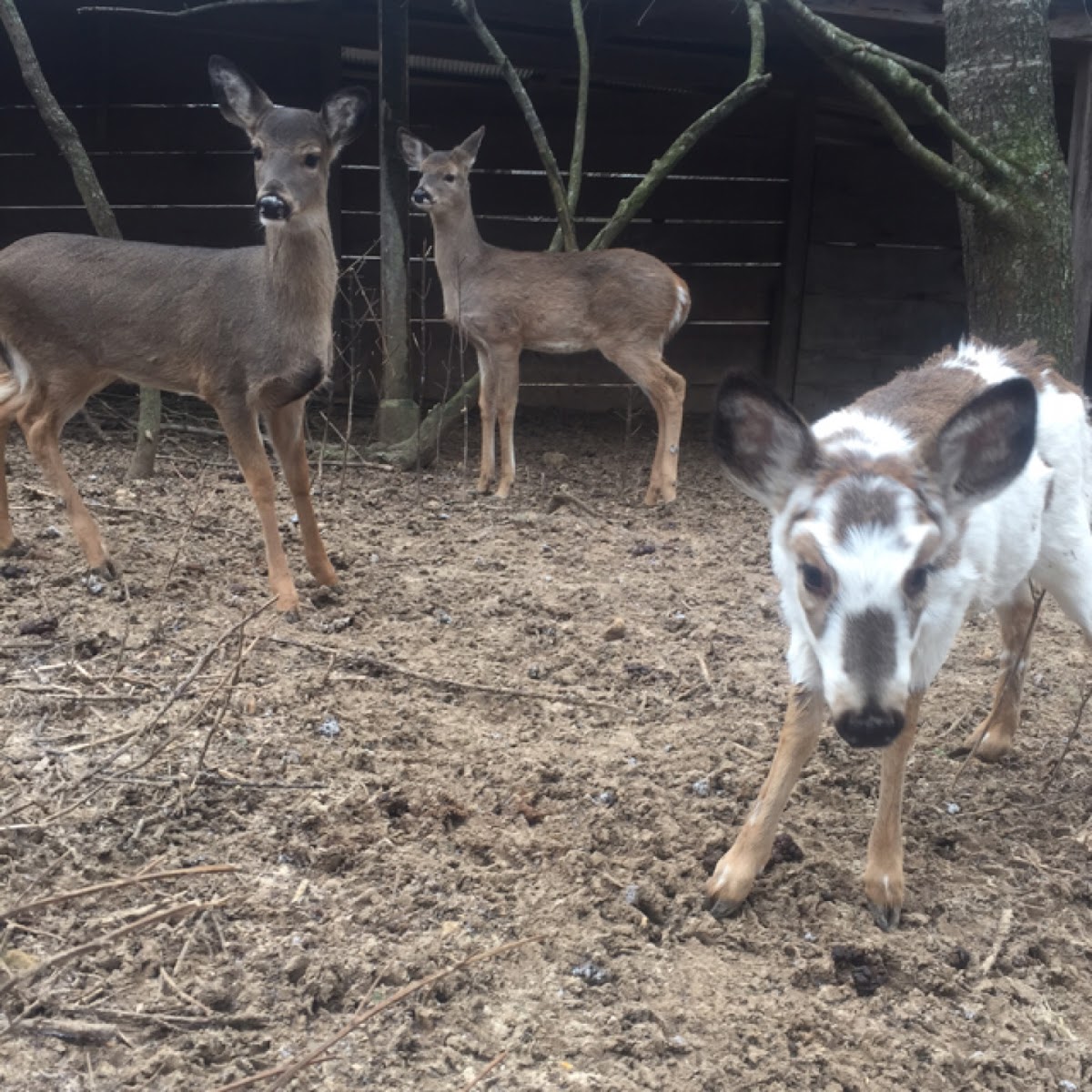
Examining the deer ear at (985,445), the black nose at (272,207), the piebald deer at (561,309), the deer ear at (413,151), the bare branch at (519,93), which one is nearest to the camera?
the deer ear at (985,445)

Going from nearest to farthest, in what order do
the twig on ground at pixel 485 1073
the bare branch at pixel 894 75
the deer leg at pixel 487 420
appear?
the twig on ground at pixel 485 1073
the bare branch at pixel 894 75
the deer leg at pixel 487 420

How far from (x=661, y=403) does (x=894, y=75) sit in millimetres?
2768

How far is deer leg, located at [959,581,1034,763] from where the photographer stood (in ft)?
11.7

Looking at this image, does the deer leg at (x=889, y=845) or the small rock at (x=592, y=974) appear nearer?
the small rock at (x=592, y=974)

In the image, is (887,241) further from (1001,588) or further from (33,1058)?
(33,1058)

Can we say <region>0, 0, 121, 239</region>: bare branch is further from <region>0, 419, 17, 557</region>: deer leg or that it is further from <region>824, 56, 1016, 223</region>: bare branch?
<region>824, 56, 1016, 223</region>: bare branch

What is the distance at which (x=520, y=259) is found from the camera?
755cm

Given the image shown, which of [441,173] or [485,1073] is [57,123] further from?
[485,1073]

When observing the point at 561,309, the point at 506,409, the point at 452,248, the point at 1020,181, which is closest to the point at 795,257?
the point at 561,309

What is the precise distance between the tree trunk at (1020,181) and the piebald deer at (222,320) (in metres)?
3.03

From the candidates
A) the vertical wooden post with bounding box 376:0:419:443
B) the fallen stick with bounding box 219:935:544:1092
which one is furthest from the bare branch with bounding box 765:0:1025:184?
the fallen stick with bounding box 219:935:544:1092

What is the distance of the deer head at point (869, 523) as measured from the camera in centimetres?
223

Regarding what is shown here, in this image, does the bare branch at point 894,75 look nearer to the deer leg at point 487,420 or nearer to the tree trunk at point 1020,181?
the tree trunk at point 1020,181

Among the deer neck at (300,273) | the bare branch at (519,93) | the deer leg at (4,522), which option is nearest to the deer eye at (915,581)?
the deer neck at (300,273)
